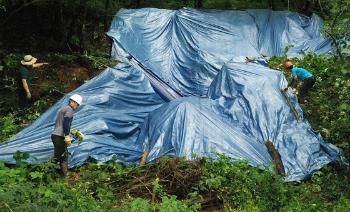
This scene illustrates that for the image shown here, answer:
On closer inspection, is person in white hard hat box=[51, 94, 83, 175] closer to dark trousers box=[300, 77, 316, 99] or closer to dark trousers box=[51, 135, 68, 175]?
dark trousers box=[51, 135, 68, 175]

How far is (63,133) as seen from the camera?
23.9 ft

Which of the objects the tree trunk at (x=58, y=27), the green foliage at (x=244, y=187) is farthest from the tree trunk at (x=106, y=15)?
the green foliage at (x=244, y=187)

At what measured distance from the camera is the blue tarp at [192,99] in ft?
26.6

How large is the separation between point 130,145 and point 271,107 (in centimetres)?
289

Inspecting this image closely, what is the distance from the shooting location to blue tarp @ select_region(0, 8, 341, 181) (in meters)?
8.12

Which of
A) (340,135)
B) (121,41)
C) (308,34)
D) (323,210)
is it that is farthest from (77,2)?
(323,210)

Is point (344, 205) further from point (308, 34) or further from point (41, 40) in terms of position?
point (41, 40)

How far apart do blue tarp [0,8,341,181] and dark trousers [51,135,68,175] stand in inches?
16.8

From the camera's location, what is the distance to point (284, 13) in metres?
14.5

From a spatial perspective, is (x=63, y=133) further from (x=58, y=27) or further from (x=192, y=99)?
(x=58, y=27)

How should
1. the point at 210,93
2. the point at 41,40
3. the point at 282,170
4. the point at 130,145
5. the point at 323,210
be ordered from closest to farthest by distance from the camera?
the point at 323,210
the point at 282,170
the point at 130,145
the point at 210,93
the point at 41,40

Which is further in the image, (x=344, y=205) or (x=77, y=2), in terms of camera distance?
(x=77, y=2)

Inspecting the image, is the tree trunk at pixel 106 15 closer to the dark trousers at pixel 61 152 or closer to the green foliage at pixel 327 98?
the green foliage at pixel 327 98

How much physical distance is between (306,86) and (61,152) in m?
6.03
